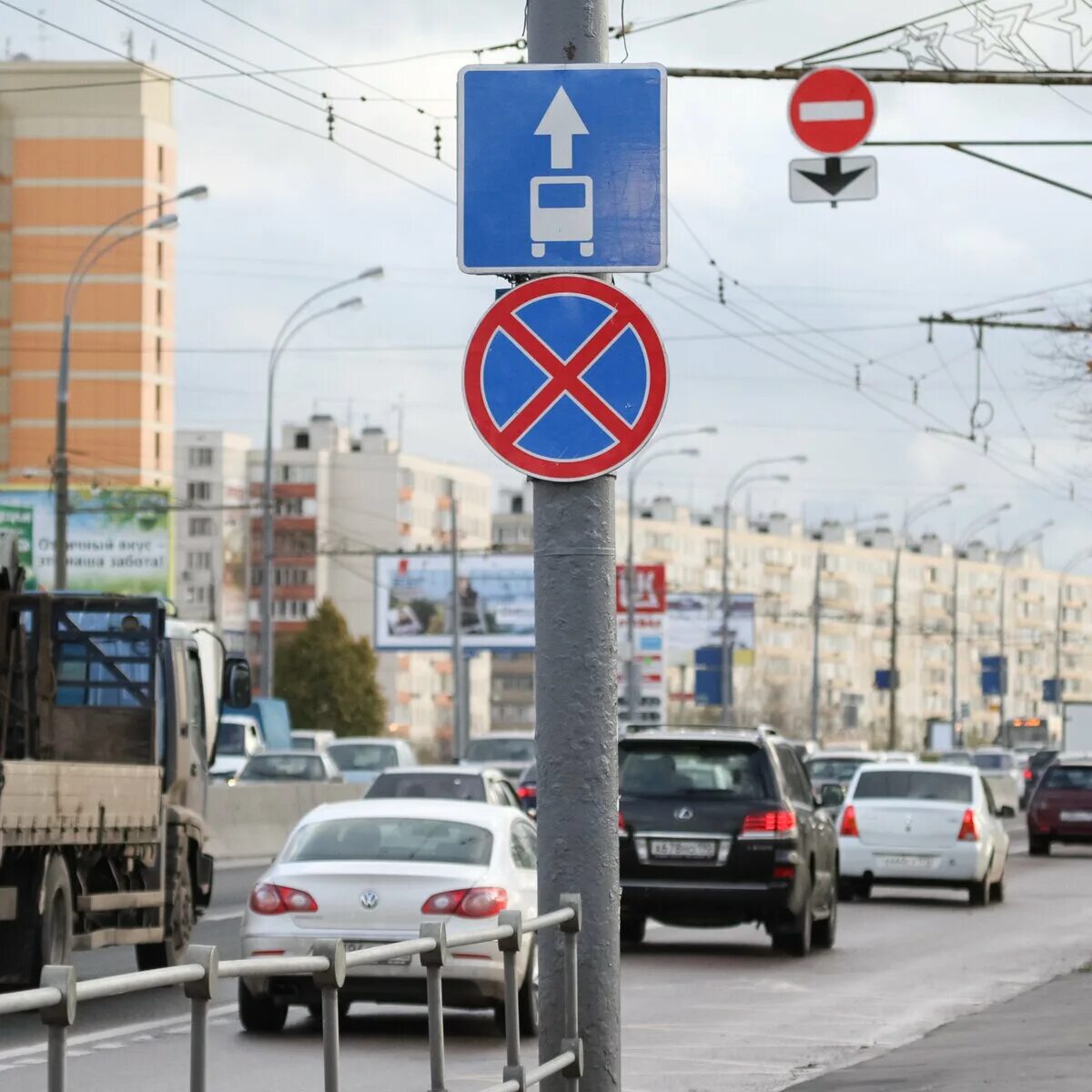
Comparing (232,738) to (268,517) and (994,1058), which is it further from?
(994,1058)

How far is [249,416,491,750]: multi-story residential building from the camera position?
170 m

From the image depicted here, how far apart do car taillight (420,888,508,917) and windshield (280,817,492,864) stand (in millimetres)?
374

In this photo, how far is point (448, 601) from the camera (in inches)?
3162

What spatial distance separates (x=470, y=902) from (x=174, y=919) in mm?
4795

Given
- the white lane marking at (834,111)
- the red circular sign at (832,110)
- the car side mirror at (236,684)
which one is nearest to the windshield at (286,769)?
the car side mirror at (236,684)

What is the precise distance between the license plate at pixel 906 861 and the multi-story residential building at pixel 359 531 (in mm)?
137197

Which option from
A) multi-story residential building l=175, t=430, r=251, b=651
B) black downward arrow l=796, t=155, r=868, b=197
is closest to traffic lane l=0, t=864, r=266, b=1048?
black downward arrow l=796, t=155, r=868, b=197

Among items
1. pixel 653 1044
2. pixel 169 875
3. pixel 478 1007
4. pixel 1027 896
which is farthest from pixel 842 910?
pixel 478 1007

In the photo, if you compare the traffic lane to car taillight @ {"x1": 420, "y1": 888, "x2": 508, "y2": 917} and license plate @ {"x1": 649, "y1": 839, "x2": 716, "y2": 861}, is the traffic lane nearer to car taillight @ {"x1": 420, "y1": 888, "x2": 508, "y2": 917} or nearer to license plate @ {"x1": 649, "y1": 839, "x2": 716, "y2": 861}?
car taillight @ {"x1": 420, "y1": 888, "x2": 508, "y2": 917}

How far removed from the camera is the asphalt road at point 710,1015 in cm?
671

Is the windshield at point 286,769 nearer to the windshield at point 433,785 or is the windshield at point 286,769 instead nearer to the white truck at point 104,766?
the windshield at point 433,785

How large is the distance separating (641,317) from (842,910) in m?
21.2

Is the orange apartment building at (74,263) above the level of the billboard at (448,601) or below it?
above

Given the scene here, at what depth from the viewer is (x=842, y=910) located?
27922mm
